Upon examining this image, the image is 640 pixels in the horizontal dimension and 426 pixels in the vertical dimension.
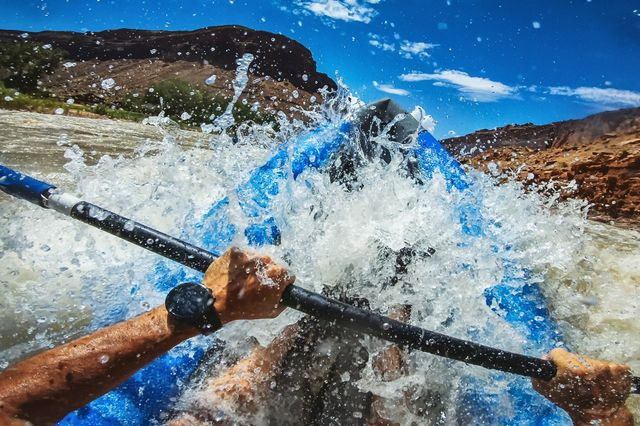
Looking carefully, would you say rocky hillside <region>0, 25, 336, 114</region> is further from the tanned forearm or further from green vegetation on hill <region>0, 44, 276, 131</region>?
the tanned forearm

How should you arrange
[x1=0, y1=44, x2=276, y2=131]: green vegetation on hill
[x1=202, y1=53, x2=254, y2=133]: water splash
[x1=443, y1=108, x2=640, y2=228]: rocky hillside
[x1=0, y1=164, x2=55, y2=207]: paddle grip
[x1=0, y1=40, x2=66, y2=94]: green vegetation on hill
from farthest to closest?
[x1=0, y1=40, x2=66, y2=94]: green vegetation on hill
[x1=0, y1=44, x2=276, y2=131]: green vegetation on hill
[x1=443, y1=108, x2=640, y2=228]: rocky hillside
[x1=202, y1=53, x2=254, y2=133]: water splash
[x1=0, y1=164, x2=55, y2=207]: paddle grip

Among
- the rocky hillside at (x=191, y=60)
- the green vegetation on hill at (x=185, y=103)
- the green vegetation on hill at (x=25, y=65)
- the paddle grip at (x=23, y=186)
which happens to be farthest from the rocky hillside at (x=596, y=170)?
the rocky hillside at (x=191, y=60)

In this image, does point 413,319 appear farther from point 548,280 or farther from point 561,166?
point 561,166

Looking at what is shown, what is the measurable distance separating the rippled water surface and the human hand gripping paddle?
1.54ft

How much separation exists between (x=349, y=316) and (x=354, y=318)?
18 millimetres

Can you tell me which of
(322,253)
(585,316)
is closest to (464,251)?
(322,253)

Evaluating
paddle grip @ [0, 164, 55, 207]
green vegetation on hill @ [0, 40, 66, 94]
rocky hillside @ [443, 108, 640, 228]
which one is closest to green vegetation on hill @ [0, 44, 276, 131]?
green vegetation on hill @ [0, 40, 66, 94]

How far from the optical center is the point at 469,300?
2.28 meters

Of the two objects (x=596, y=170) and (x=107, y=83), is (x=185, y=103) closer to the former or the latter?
(x=107, y=83)

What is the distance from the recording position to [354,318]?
1.33 meters

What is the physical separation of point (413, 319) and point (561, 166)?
28.9ft

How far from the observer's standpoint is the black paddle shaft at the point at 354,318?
1.33 meters

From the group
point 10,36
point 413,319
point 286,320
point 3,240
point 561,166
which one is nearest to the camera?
point 286,320

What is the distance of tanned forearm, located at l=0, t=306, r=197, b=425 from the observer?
122cm
